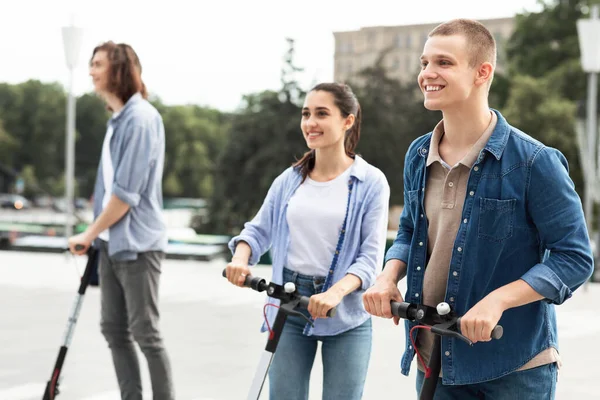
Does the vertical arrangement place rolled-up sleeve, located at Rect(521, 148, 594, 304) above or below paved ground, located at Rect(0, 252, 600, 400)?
above

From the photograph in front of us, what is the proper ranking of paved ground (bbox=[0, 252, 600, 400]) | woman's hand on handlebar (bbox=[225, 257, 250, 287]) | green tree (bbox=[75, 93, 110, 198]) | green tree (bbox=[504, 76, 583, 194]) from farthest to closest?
green tree (bbox=[75, 93, 110, 198]) < green tree (bbox=[504, 76, 583, 194]) < paved ground (bbox=[0, 252, 600, 400]) < woman's hand on handlebar (bbox=[225, 257, 250, 287])

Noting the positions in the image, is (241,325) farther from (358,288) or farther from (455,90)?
(455,90)

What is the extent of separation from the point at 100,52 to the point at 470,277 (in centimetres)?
254

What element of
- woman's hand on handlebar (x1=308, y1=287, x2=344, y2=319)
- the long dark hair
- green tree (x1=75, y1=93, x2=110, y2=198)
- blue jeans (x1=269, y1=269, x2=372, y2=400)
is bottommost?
green tree (x1=75, y1=93, x2=110, y2=198)

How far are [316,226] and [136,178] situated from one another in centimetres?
120

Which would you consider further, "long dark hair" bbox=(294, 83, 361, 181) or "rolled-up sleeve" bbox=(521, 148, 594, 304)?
"long dark hair" bbox=(294, 83, 361, 181)

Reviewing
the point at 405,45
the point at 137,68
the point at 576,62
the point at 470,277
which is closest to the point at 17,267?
the point at 137,68

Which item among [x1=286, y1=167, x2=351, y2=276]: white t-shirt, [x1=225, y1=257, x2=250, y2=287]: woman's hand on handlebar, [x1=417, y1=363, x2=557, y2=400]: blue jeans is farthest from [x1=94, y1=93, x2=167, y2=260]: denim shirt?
[x1=417, y1=363, x2=557, y2=400]: blue jeans

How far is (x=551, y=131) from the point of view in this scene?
28.8 meters

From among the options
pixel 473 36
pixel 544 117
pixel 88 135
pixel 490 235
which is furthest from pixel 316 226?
pixel 88 135

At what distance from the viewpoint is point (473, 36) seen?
→ 2258 millimetres

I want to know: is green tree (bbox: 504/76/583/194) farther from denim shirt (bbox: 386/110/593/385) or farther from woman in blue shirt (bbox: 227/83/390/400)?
denim shirt (bbox: 386/110/593/385)

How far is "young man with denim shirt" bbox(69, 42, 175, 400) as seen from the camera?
13.5 ft

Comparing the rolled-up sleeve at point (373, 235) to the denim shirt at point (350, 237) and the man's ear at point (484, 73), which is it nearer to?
the denim shirt at point (350, 237)
